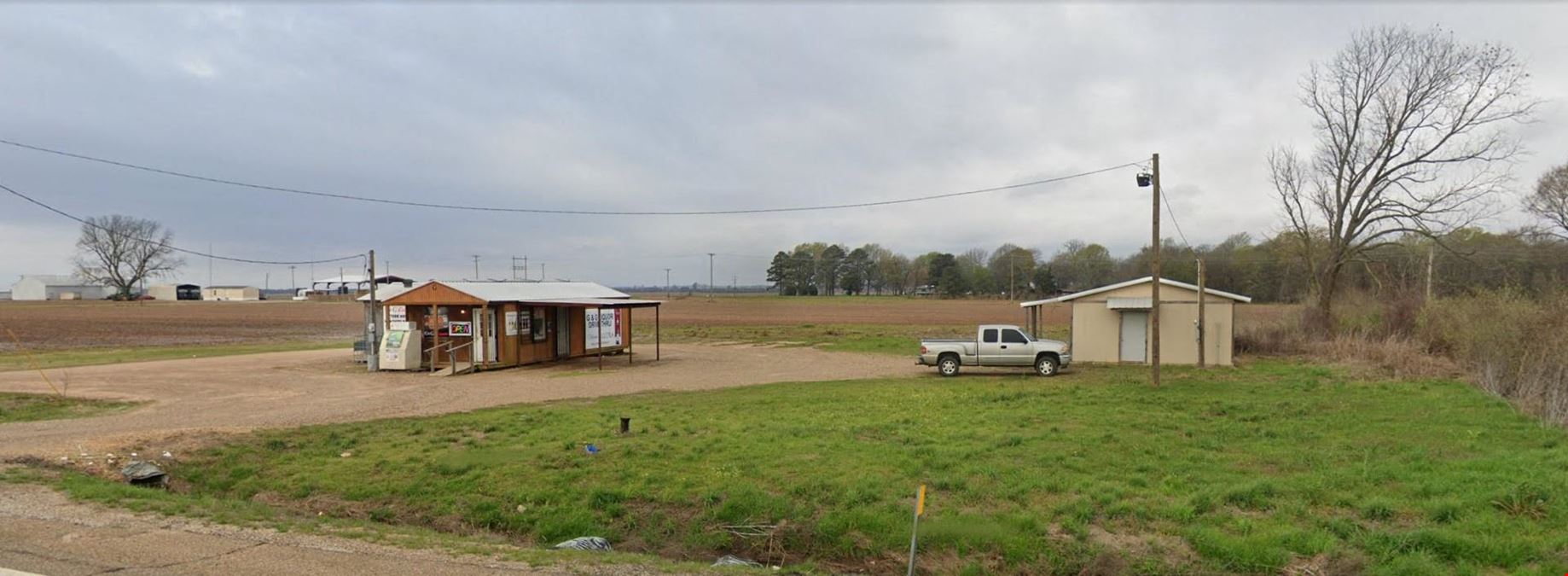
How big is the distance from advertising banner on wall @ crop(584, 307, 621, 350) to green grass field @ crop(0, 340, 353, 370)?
1349cm

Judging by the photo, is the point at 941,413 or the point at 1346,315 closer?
the point at 941,413

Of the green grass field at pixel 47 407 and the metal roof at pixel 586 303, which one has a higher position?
the metal roof at pixel 586 303

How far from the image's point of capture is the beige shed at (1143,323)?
27.9 metres

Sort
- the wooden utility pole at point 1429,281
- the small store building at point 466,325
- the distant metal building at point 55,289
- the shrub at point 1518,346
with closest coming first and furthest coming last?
the shrub at point 1518,346 → the small store building at point 466,325 → the wooden utility pole at point 1429,281 → the distant metal building at point 55,289

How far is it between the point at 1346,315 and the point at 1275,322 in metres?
3.01

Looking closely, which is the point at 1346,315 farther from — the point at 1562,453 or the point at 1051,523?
the point at 1051,523

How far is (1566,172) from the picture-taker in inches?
1652

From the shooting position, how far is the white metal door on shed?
28.7 metres

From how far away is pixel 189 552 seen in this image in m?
6.59

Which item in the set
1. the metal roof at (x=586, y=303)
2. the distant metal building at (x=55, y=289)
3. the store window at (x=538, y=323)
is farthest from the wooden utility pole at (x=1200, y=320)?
the distant metal building at (x=55, y=289)

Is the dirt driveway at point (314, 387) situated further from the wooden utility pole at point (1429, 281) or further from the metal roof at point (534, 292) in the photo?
the wooden utility pole at point (1429, 281)

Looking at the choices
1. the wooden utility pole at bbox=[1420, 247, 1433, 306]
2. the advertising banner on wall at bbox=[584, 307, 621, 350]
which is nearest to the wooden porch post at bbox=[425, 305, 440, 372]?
the advertising banner on wall at bbox=[584, 307, 621, 350]

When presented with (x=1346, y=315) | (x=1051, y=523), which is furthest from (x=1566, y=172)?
(x=1051, y=523)

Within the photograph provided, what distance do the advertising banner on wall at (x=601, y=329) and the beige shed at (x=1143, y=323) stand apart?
15.3 metres
